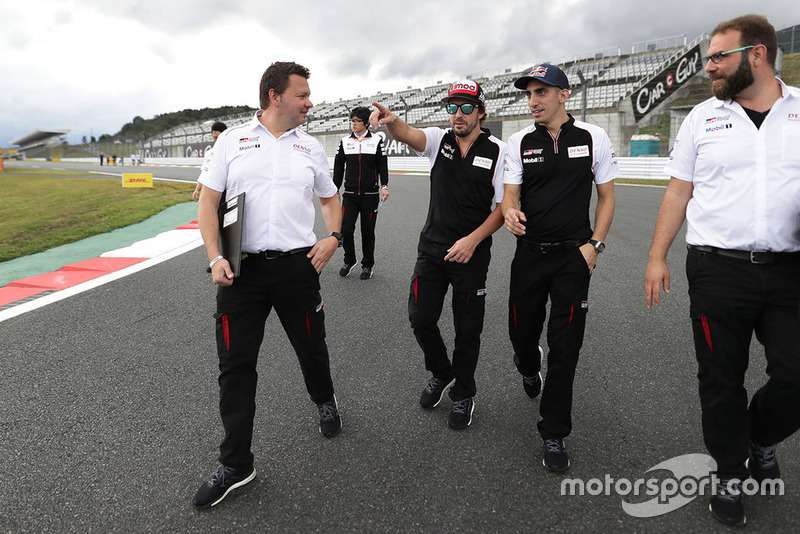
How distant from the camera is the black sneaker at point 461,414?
9.41 ft

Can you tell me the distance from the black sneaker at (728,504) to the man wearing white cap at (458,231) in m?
1.22

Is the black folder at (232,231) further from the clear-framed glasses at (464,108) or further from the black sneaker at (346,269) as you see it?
the black sneaker at (346,269)

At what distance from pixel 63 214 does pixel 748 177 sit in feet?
44.7

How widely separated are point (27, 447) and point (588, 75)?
4455 centimetres

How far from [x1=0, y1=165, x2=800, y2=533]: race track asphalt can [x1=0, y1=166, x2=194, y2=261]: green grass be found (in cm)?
461

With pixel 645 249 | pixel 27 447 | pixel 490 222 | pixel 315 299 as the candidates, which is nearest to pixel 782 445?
pixel 490 222

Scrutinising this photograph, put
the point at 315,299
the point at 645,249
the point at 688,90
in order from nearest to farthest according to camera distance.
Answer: the point at 315,299
the point at 645,249
the point at 688,90

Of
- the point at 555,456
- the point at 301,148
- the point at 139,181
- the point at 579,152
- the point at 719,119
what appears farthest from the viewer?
the point at 139,181

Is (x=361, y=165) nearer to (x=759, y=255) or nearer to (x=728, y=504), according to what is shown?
(x=759, y=255)

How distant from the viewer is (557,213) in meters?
2.78

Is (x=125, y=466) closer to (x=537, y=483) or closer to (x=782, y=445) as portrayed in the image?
(x=537, y=483)

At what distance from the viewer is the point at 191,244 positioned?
7855 millimetres

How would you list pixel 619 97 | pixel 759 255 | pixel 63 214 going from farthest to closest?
1. pixel 619 97
2. pixel 63 214
3. pixel 759 255

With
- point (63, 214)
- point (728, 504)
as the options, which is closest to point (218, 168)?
point (728, 504)
